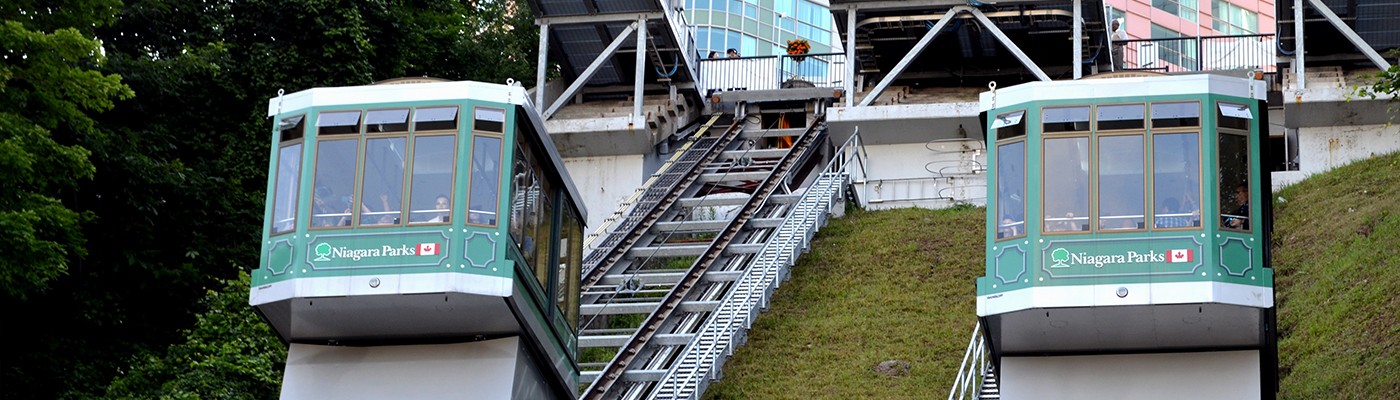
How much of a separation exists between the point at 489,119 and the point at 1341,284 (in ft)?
38.6

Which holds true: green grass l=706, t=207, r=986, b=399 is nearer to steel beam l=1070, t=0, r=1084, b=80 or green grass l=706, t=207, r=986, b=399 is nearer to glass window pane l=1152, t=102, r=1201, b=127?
steel beam l=1070, t=0, r=1084, b=80

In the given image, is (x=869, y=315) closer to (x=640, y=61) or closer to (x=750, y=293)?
(x=750, y=293)

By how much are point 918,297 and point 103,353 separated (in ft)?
43.5

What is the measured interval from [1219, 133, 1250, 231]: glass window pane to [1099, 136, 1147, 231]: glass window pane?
773 mm

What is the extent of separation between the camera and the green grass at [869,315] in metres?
22.5

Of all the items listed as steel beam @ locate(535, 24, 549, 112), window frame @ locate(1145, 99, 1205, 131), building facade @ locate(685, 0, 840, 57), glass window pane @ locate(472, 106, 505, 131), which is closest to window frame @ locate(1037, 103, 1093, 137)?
window frame @ locate(1145, 99, 1205, 131)

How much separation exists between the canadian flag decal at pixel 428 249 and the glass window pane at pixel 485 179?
1.42ft

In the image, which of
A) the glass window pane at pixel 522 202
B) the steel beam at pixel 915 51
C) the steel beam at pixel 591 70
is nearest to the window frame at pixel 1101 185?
the glass window pane at pixel 522 202

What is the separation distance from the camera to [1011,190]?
58.1 feet

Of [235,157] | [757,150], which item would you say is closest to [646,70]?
[757,150]

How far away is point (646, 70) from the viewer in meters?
38.0

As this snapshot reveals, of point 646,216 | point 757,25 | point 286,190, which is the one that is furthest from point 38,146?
point 757,25

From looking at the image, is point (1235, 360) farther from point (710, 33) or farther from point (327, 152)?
point (710, 33)

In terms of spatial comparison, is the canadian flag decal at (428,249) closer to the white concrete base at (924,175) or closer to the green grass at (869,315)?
the green grass at (869,315)
